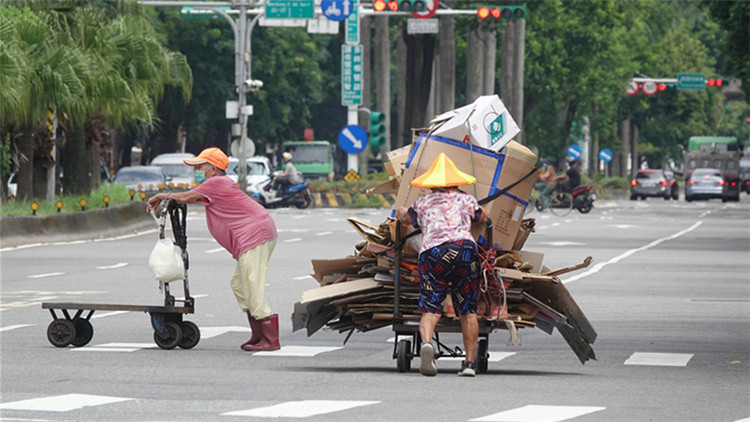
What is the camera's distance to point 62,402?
984cm

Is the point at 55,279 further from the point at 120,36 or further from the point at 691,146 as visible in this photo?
the point at 691,146

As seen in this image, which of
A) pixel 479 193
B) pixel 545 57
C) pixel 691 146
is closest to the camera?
pixel 479 193

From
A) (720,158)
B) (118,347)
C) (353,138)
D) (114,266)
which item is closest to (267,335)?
(118,347)

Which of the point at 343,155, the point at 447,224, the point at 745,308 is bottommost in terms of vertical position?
the point at 343,155

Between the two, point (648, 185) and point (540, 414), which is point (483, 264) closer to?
point (540, 414)

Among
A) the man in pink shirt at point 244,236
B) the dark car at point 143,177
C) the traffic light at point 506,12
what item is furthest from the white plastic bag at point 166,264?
the dark car at point 143,177

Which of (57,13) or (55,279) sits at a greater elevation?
(57,13)

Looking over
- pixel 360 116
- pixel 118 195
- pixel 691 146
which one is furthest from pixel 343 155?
pixel 118 195

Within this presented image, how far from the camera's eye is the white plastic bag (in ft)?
42.6

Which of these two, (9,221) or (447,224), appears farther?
(9,221)

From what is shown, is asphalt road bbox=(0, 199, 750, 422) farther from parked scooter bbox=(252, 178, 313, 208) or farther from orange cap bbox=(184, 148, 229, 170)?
parked scooter bbox=(252, 178, 313, 208)

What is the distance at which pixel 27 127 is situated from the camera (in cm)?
3269

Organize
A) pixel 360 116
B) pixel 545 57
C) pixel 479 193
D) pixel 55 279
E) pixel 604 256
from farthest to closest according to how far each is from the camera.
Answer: pixel 545 57, pixel 360 116, pixel 604 256, pixel 55 279, pixel 479 193

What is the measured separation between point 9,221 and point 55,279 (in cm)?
759
